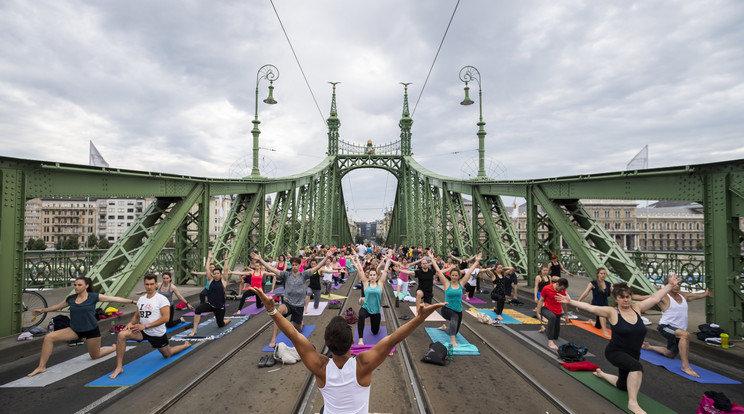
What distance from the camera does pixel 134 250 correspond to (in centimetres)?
1081

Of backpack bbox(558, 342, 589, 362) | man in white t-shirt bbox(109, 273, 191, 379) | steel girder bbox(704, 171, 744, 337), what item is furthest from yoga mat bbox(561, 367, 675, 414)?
man in white t-shirt bbox(109, 273, 191, 379)

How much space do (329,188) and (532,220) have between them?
27770 mm

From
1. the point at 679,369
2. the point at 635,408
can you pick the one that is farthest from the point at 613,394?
the point at 679,369

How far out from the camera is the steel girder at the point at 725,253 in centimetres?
695

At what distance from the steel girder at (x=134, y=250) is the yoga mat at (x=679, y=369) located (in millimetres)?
12509

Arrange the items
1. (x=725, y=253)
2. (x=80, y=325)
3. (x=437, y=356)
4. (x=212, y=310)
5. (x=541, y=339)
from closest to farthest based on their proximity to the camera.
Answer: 1. (x=80, y=325)
2. (x=437, y=356)
3. (x=725, y=253)
4. (x=541, y=339)
5. (x=212, y=310)

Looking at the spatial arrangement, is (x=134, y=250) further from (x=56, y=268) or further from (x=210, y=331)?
(x=56, y=268)

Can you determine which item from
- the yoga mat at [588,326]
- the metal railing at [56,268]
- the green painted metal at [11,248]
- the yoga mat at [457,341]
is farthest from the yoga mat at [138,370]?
the metal railing at [56,268]

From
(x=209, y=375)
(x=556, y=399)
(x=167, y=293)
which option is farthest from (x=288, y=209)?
(x=556, y=399)

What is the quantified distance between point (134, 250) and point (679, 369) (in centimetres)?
1415

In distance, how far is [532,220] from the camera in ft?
47.2

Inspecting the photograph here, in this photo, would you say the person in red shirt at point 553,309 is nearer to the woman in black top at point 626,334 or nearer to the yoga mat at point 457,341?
the yoga mat at point 457,341

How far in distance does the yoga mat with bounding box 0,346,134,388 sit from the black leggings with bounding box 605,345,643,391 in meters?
8.61

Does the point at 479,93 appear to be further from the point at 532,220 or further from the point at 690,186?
the point at 690,186
